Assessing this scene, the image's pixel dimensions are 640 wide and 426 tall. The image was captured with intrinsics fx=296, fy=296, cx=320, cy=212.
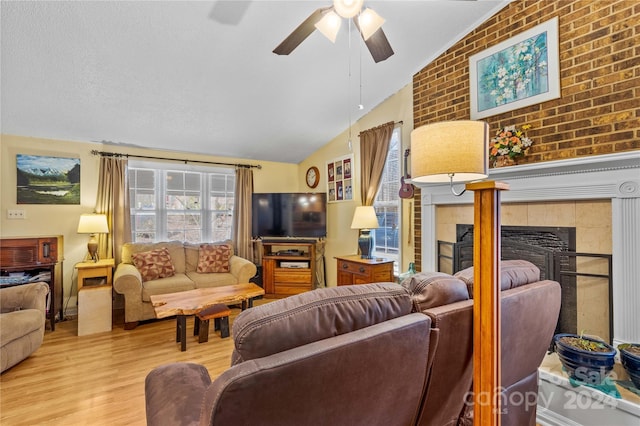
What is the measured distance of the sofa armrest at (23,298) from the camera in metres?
2.51

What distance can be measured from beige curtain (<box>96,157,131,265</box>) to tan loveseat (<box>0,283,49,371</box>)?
3.68 feet

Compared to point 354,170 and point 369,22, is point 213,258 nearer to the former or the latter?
point 354,170

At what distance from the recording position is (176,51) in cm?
247

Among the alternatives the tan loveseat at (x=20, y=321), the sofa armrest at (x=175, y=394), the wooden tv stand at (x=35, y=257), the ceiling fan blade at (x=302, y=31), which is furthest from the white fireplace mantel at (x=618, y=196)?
the wooden tv stand at (x=35, y=257)

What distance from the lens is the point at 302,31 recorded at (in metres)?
1.86

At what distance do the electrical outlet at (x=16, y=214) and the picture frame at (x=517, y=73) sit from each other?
4.90 metres

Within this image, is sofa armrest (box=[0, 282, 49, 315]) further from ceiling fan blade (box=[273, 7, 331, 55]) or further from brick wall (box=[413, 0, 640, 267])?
brick wall (box=[413, 0, 640, 267])

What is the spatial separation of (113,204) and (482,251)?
420 centimetres

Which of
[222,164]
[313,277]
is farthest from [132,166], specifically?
[313,277]

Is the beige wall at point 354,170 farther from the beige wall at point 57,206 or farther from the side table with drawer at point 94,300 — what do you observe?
the side table with drawer at point 94,300

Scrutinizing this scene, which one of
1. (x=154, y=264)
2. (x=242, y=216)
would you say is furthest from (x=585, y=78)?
(x=154, y=264)

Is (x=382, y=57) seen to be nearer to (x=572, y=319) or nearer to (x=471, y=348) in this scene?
(x=471, y=348)

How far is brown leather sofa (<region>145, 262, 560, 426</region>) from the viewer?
71 centimetres

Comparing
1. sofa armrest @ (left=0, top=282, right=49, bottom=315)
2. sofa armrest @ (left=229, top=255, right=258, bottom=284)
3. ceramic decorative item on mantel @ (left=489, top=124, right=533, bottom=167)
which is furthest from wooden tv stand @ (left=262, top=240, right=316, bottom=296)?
ceramic decorative item on mantel @ (left=489, top=124, right=533, bottom=167)
